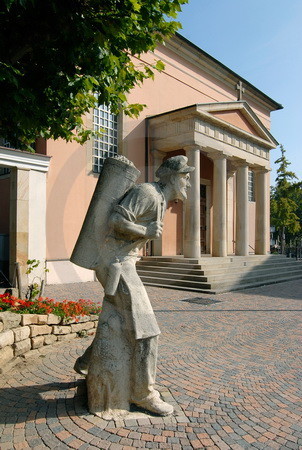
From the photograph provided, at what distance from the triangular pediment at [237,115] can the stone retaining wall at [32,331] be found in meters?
10.6

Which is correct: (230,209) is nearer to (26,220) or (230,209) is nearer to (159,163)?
(159,163)

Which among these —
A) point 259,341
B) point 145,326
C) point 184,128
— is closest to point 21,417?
point 145,326

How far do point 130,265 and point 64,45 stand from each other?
321 centimetres

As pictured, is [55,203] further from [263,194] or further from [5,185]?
[263,194]

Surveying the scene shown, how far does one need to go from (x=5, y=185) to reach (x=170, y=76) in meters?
10.3

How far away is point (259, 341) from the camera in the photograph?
6039 millimetres

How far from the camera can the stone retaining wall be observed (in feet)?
15.0

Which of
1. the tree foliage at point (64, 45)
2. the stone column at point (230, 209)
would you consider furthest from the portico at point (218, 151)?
the tree foliage at point (64, 45)

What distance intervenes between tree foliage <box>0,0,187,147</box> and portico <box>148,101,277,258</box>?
28.0 feet

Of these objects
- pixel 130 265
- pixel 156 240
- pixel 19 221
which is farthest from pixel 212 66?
pixel 130 265

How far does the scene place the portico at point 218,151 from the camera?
1395 cm

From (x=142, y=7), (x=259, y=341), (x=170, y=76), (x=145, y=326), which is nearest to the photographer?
(x=145, y=326)

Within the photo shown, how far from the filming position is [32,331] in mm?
5066

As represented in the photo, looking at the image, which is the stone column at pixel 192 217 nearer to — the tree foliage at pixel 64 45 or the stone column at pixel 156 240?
the stone column at pixel 156 240
